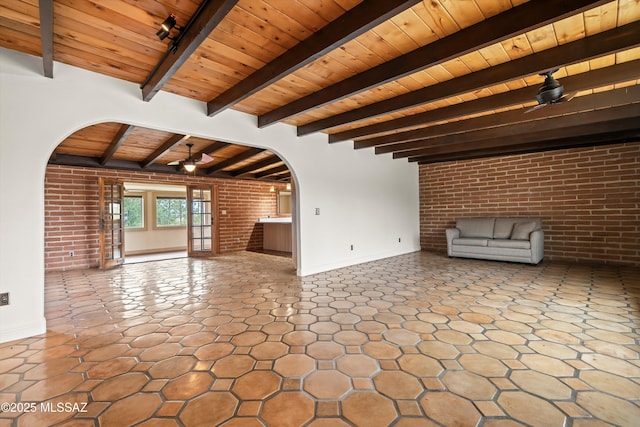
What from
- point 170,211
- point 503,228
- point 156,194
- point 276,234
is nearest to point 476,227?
point 503,228

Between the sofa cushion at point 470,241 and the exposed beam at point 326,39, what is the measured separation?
5.04 m

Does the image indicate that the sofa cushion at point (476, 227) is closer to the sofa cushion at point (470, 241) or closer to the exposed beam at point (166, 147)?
the sofa cushion at point (470, 241)

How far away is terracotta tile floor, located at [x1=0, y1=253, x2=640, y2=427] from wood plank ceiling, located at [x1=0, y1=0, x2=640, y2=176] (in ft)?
7.34

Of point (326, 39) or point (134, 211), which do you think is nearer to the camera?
point (326, 39)

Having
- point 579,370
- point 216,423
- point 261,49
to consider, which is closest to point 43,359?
point 216,423

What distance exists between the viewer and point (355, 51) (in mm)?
2381

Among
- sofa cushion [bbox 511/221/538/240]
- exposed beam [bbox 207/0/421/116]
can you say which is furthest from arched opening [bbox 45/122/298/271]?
sofa cushion [bbox 511/221/538/240]

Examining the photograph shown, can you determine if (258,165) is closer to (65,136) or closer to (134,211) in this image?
(65,136)

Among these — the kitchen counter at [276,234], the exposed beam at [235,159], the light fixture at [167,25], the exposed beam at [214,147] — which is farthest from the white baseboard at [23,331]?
the kitchen counter at [276,234]

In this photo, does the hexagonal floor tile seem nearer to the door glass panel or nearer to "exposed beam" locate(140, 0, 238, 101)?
"exposed beam" locate(140, 0, 238, 101)

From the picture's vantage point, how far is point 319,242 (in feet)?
15.7

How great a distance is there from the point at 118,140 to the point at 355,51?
3.89 meters

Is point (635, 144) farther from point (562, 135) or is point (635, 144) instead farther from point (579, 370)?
point (579, 370)

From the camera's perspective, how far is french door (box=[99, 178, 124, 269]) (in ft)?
19.4
